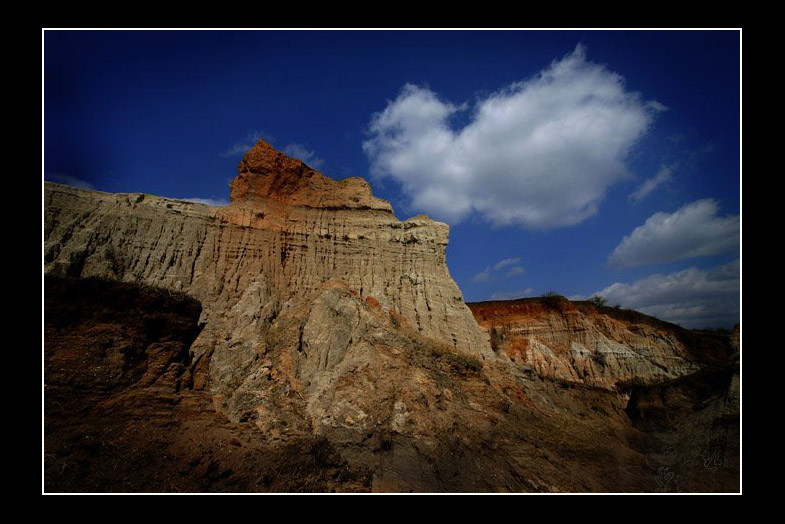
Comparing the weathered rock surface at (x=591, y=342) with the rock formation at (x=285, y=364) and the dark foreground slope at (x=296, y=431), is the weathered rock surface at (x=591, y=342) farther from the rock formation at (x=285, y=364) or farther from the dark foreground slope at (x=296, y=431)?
the dark foreground slope at (x=296, y=431)

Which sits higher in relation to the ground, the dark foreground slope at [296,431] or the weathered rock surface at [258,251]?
the weathered rock surface at [258,251]

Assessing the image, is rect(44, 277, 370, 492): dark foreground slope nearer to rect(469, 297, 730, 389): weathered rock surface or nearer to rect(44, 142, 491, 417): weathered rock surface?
rect(44, 142, 491, 417): weathered rock surface

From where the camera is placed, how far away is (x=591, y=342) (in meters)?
42.6

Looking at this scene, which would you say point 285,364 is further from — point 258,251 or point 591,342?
point 591,342

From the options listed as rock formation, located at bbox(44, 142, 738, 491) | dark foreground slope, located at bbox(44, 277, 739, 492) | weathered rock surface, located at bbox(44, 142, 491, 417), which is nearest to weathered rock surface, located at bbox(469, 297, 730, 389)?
rock formation, located at bbox(44, 142, 738, 491)

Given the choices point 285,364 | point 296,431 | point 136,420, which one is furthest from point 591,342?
point 136,420

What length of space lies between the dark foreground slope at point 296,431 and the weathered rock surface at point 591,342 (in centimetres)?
2391

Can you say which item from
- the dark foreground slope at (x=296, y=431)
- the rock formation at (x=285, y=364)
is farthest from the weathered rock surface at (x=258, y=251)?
the dark foreground slope at (x=296, y=431)

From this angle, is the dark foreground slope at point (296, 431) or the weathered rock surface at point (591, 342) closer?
the dark foreground slope at point (296, 431)

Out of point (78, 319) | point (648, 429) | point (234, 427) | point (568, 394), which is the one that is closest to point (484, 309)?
point (568, 394)

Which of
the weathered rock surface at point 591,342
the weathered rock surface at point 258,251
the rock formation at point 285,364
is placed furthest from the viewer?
the weathered rock surface at point 591,342

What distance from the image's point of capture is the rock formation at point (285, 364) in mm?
11188

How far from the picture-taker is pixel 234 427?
42.8ft

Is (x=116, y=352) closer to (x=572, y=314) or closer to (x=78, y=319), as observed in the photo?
(x=78, y=319)
